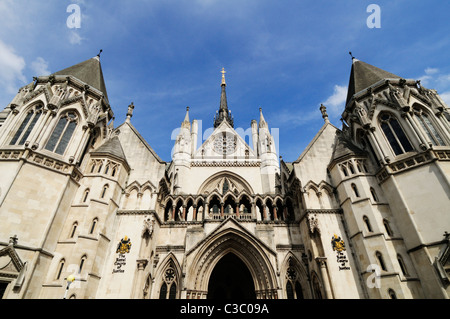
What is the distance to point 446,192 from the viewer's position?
11.9m

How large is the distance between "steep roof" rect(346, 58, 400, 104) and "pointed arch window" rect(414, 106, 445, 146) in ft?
12.6

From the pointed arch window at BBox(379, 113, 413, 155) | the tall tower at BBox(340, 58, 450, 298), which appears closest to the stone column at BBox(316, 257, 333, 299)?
the tall tower at BBox(340, 58, 450, 298)

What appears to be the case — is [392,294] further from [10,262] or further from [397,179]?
[10,262]

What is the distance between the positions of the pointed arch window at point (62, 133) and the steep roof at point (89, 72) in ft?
11.2

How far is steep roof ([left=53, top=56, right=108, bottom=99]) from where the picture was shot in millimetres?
17250

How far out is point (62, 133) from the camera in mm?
14688

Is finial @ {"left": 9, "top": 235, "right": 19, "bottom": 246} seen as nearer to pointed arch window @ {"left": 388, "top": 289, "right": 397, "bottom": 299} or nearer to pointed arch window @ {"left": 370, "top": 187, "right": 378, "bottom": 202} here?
pointed arch window @ {"left": 388, "top": 289, "right": 397, "bottom": 299}

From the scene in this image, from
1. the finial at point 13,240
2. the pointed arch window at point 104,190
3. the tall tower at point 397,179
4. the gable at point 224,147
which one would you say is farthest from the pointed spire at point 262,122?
the finial at point 13,240

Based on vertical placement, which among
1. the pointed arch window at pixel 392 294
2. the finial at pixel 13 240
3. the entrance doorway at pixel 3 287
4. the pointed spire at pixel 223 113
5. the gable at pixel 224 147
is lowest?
the pointed arch window at pixel 392 294

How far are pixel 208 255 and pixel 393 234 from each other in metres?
11.6

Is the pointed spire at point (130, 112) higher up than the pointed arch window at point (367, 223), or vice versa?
the pointed spire at point (130, 112)

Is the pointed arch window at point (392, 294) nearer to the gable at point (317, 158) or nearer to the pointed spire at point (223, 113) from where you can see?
the gable at point (317, 158)

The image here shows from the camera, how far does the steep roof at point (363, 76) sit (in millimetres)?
17703
